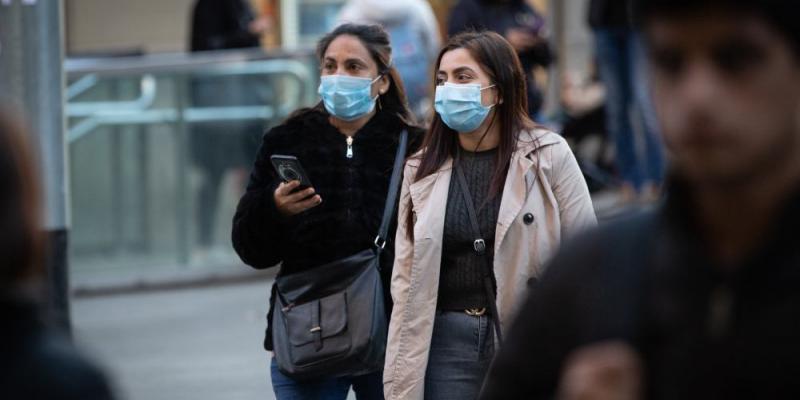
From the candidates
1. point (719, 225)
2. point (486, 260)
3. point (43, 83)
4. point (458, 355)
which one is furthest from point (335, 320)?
point (719, 225)

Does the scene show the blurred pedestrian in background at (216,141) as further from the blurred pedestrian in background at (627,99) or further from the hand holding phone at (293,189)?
the hand holding phone at (293,189)

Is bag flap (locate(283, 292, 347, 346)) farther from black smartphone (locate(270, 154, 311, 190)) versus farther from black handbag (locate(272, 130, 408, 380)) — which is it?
black smartphone (locate(270, 154, 311, 190))

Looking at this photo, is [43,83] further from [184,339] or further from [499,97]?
[499,97]

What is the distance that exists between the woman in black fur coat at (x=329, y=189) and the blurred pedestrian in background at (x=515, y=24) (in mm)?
3867

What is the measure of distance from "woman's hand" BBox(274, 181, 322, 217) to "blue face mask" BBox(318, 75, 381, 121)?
1.50 ft

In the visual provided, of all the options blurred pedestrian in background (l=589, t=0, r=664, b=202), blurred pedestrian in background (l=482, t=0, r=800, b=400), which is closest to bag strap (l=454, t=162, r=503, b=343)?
blurred pedestrian in background (l=482, t=0, r=800, b=400)

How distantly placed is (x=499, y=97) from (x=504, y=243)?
25.5 inches

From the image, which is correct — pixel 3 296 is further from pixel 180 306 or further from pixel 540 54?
pixel 180 306

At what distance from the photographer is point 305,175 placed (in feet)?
17.1

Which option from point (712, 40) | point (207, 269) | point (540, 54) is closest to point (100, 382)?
point (712, 40)

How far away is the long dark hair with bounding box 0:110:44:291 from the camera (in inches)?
82.7

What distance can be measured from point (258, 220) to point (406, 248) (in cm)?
56

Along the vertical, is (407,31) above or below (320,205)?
above

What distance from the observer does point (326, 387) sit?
17.8 ft
